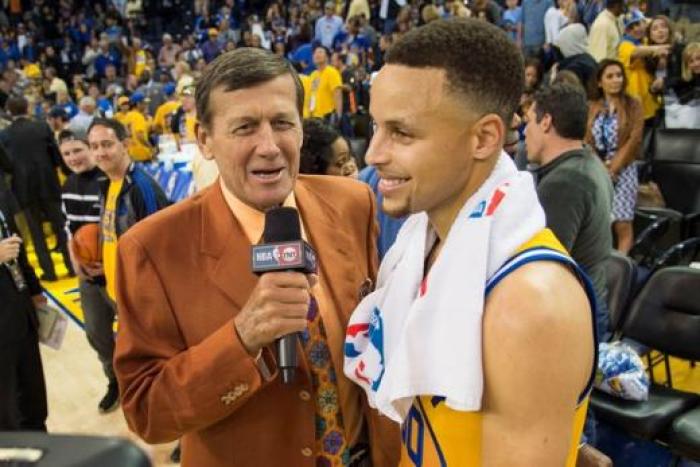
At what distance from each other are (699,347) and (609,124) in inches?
111

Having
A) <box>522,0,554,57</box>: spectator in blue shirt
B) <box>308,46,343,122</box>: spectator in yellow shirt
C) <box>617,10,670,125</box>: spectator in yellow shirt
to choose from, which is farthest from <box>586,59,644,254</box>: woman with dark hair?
<box>308,46,343,122</box>: spectator in yellow shirt

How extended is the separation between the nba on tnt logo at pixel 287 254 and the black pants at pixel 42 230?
20.8ft

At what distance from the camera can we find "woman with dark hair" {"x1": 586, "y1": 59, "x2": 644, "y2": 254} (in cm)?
534

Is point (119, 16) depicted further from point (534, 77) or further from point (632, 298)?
point (632, 298)

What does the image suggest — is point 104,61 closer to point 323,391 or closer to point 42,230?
point 42,230

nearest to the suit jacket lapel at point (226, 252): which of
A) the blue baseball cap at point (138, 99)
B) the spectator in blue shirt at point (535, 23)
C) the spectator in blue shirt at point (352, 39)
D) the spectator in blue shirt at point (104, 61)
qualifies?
the spectator in blue shirt at point (535, 23)

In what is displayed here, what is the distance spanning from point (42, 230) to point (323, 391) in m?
6.23

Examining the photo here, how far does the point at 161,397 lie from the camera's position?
132 centimetres

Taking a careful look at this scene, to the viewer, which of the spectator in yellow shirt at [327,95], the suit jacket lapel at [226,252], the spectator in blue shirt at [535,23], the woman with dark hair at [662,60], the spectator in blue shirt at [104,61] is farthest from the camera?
the spectator in blue shirt at [104,61]

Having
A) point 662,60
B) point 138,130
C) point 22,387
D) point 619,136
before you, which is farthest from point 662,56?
point 138,130

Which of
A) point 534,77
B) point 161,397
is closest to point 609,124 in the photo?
point 534,77

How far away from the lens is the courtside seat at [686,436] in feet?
8.55

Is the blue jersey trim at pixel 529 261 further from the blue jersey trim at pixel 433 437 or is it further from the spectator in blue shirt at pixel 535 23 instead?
the spectator in blue shirt at pixel 535 23

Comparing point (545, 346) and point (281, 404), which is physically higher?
point (545, 346)
